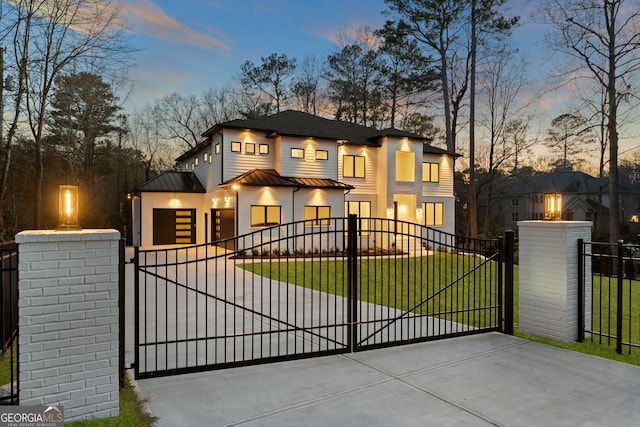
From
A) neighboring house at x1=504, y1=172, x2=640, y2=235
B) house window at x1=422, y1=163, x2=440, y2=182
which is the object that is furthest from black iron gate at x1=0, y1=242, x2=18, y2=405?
neighboring house at x1=504, y1=172, x2=640, y2=235

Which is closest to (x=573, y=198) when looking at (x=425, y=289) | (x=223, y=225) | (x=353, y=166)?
(x=353, y=166)

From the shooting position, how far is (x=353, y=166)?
66.5 feet

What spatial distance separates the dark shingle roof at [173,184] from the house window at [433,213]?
11942 mm

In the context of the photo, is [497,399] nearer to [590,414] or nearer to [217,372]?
[590,414]

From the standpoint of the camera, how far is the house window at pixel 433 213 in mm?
21688

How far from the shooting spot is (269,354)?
4742 millimetres

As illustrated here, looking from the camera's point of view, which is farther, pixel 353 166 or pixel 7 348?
pixel 353 166

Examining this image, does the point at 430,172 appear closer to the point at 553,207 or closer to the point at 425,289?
the point at 425,289

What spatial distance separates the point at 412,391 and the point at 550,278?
2808mm

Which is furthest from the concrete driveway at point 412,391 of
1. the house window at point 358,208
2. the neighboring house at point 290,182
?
the house window at point 358,208

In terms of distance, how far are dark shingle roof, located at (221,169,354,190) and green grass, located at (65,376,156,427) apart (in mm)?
13104

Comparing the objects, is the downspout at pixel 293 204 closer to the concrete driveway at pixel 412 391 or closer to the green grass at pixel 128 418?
the concrete driveway at pixel 412 391

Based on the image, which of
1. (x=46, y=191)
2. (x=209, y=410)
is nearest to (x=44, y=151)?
(x=46, y=191)

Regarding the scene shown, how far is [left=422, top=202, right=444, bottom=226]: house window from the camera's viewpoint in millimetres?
21688
